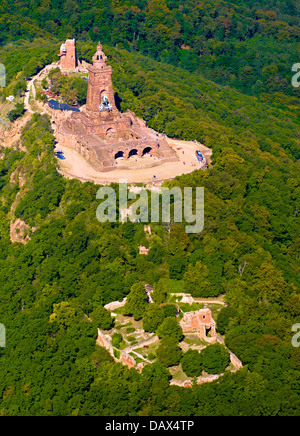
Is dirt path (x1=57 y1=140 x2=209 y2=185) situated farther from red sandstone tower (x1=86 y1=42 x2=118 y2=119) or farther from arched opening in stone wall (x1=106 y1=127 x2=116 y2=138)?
red sandstone tower (x1=86 y1=42 x2=118 y2=119)

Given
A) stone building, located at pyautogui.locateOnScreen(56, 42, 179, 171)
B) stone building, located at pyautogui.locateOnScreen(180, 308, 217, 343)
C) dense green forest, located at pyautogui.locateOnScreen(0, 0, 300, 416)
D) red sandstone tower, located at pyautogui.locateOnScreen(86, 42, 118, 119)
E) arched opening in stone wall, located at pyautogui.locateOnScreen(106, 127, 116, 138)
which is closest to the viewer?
dense green forest, located at pyautogui.locateOnScreen(0, 0, 300, 416)

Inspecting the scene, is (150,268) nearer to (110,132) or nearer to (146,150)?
(146,150)

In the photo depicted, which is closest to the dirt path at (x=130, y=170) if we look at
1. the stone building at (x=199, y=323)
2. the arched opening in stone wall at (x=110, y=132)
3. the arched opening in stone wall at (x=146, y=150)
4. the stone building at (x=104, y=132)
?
the stone building at (x=104, y=132)

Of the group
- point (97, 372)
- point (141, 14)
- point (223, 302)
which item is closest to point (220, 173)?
point (223, 302)

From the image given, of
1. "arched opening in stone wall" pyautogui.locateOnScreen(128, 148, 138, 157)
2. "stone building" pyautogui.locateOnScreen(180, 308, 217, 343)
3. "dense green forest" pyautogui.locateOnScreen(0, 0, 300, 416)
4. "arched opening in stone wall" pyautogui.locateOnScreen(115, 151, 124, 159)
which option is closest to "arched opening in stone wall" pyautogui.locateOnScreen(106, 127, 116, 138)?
"arched opening in stone wall" pyautogui.locateOnScreen(128, 148, 138, 157)

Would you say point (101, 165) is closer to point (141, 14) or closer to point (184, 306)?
point (184, 306)

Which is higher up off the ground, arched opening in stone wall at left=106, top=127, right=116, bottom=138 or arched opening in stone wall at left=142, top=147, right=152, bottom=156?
arched opening in stone wall at left=106, top=127, right=116, bottom=138

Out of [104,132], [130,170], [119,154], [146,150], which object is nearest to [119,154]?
[119,154]
